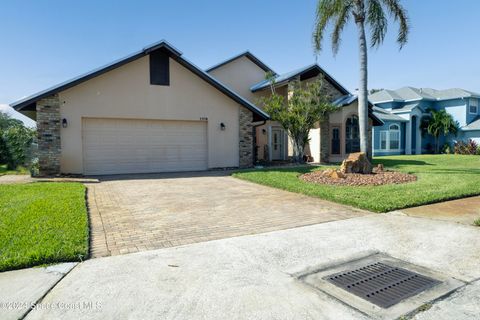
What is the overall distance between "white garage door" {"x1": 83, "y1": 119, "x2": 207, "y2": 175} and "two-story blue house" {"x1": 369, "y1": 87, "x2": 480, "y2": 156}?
1935 cm

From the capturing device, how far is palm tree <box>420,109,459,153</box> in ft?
93.5

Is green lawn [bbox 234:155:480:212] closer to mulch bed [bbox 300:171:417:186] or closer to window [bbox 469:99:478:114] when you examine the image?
mulch bed [bbox 300:171:417:186]

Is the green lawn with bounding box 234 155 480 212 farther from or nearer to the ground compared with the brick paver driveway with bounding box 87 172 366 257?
farther from the ground

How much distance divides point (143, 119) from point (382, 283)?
1247 centimetres

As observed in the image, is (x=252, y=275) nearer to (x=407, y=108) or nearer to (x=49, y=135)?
(x=49, y=135)

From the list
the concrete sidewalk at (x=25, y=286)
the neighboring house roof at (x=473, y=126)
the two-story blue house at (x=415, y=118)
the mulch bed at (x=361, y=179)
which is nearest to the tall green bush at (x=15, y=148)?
the mulch bed at (x=361, y=179)

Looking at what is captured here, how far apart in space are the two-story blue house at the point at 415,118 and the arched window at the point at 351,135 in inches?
370

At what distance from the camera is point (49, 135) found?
12.4m

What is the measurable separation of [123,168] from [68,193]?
5540 mm

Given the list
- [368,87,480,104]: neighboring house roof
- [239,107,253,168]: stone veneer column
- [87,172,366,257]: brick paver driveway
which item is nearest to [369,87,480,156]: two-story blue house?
[368,87,480,104]: neighboring house roof

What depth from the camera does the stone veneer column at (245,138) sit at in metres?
15.8

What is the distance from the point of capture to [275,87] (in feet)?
63.5

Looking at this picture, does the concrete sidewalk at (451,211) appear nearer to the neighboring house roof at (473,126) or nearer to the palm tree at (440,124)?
the palm tree at (440,124)

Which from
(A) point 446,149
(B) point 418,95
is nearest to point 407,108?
(B) point 418,95
